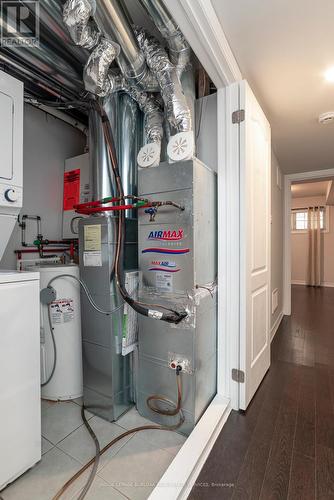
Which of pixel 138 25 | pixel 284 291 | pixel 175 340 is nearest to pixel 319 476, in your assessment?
pixel 175 340

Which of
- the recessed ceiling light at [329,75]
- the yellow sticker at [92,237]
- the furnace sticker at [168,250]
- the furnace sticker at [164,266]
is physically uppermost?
the recessed ceiling light at [329,75]

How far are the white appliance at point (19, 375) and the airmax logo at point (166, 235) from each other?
70 cm

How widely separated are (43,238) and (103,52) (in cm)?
158

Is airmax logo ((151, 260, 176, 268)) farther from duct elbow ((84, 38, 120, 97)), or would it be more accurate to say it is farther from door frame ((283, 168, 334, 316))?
door frame ((283, 168, 334, 316))

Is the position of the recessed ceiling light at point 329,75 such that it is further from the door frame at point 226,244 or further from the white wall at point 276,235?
the white wall at point 276,235

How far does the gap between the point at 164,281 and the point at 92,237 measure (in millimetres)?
573

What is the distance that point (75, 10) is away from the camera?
1.11m

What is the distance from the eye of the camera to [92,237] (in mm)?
1628

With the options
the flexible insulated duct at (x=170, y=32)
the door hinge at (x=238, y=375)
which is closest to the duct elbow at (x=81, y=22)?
the flexible insulated duct at (x=170, y=32)

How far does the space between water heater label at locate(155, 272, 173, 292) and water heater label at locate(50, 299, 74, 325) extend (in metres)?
0.75

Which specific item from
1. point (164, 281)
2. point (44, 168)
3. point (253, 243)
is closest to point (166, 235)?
point (164, 281)

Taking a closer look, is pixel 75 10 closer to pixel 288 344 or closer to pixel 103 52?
pixel 103 52

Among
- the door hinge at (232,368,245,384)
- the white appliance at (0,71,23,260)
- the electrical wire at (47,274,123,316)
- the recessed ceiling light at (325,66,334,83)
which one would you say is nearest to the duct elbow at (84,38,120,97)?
the white appliance at (0,71,23,260)

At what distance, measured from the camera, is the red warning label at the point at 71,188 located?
2322 millimetres
